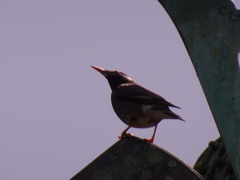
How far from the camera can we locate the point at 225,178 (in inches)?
139

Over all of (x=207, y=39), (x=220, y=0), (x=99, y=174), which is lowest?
(x=99, y=174)

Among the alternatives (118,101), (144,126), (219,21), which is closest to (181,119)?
(144,126)

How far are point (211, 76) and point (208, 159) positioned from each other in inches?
43.2

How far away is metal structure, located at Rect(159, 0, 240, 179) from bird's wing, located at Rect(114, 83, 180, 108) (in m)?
2.67

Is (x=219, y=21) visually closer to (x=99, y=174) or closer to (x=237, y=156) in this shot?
(x=237, y=156)

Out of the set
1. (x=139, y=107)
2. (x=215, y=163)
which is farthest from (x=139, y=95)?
(x=215, y=163)

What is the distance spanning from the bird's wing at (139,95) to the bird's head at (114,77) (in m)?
0.59

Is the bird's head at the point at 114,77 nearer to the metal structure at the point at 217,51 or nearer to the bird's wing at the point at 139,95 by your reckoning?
the bird's wing at the point at 139,95

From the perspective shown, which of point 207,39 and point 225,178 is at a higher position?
point 207,39

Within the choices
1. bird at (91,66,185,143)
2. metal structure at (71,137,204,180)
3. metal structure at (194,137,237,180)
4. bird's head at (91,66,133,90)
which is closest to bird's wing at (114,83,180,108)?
bird at (91,66,185,143)

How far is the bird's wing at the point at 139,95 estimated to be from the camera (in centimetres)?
626

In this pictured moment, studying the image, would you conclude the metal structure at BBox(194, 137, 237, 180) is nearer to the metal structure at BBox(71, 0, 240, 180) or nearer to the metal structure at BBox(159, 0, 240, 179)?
the metal structure at BBox(71, 0, 240, 180)

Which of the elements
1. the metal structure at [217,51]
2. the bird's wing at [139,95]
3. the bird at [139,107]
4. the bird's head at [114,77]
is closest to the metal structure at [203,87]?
the metal structure at [217,51]

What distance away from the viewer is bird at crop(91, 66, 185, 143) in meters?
6.11
